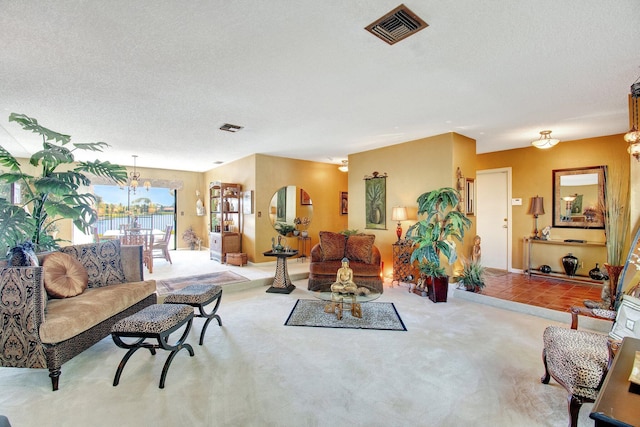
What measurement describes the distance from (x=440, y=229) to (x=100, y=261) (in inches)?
177

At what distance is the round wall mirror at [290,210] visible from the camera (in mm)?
7074

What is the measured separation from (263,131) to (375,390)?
394 centimetres

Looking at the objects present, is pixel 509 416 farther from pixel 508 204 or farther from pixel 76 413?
pixel 508 204

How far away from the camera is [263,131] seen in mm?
4801

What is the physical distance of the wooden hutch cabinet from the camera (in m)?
7.06

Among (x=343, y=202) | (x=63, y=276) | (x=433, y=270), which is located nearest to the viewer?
(x=63, y=276)

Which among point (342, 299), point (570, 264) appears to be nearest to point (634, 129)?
point (570, 264)

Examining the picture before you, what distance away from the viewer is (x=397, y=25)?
79.8 inches

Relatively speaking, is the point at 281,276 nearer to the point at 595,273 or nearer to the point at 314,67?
the point at 314,67

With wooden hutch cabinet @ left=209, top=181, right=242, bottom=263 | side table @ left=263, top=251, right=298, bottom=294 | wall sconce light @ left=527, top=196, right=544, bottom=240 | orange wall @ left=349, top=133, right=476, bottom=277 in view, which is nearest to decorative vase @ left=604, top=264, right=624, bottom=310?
orange wall @ left=349, top=133, right=476, bottom=277

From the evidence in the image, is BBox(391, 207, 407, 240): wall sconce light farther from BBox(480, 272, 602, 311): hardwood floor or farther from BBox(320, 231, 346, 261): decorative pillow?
BBox(480, 272, 602, 311): hardwood floor

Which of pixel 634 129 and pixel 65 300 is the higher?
pixel 634 129

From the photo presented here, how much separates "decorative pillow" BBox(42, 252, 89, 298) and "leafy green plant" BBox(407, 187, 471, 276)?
4.16m

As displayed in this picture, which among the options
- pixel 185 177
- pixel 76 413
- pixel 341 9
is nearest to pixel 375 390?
pixel 76 413
